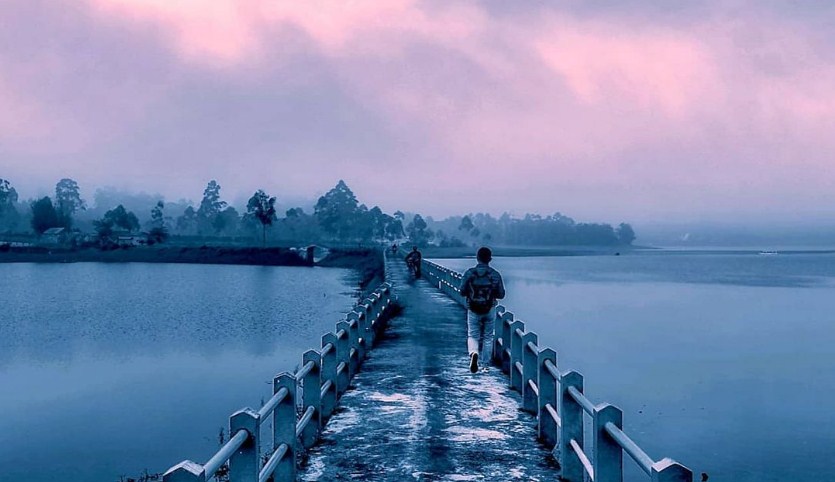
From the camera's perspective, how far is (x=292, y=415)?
304 inches

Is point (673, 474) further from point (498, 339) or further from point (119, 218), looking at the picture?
point (119, 218)

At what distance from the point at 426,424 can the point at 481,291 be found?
119 inches

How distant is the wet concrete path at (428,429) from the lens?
841cm

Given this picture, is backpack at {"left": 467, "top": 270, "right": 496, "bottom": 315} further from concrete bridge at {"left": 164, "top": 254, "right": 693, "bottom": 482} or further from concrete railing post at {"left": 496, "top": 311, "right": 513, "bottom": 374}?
concrete railing post at {"left": 496, "top": 311, "right": 513, "bottom": 374}

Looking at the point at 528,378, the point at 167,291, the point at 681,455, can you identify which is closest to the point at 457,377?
the point at 528,378

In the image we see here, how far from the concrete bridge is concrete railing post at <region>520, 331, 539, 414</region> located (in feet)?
0.05

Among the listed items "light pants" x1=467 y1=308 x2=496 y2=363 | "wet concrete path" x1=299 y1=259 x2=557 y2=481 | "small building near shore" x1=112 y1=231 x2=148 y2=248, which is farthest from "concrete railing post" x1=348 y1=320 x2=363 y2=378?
"small building near shore" x1=112 y1=231 x2=148 y2=248

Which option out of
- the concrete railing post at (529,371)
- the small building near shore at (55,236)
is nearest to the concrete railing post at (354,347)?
the concrete railing post at (529,371)

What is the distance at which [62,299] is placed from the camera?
6556 cm

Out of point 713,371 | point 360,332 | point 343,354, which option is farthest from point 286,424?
point 713,371

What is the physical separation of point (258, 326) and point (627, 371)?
22.7 metres

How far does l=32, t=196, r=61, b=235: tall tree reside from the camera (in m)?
174

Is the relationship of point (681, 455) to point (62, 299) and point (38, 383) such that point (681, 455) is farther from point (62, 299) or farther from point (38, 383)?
point (62, 299)

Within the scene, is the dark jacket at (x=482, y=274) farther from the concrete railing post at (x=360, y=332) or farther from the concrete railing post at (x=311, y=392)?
the concrete railing post at (x=311, y=392)
